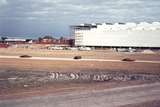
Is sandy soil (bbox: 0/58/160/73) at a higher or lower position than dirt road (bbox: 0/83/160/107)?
lower

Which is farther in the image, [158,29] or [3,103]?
[158,29]

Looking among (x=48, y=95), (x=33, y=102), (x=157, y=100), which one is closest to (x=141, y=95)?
(x=157, y=100)

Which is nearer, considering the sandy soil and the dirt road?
the dirt road

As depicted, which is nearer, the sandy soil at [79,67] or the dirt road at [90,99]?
Answer: the dirt road at [90,99]

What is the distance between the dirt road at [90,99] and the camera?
21.9m

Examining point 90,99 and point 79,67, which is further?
point 79,67

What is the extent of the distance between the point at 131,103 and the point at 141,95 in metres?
3.90

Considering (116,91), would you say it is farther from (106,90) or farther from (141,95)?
(141,95)

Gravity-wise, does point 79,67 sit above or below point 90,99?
below

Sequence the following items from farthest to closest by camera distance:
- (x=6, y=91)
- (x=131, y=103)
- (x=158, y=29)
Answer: (x=158, y=29) < (x=6, y=91) < (x=131, y=103)

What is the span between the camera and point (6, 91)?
28938 mm

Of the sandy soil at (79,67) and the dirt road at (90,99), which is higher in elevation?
the dirt road at (90,99)

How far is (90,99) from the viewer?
24.2 m

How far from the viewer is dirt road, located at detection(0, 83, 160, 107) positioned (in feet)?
71.7
